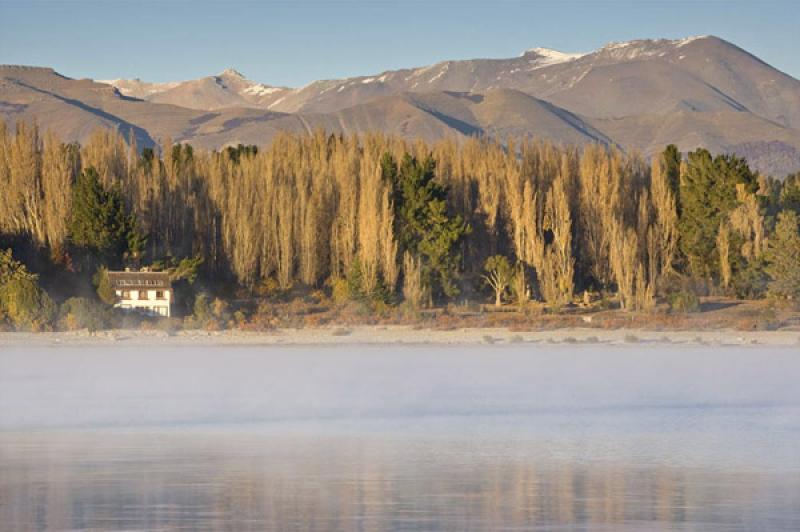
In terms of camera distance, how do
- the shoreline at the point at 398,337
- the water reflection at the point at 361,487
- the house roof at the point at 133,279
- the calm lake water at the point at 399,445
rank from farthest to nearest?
the house roof at the point at 133,279, the shoreline at the point at 398,337, the calm lake water at the point at 399,445, the water reflection at the point at 361,487

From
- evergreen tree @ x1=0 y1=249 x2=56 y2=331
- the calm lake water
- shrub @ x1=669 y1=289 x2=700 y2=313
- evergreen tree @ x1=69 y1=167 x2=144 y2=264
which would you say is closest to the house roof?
evergreen tree @ x1=69 y1=167 x2=144 y2=264

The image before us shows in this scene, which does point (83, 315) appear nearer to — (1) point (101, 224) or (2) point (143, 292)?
(2) point (143, 292)

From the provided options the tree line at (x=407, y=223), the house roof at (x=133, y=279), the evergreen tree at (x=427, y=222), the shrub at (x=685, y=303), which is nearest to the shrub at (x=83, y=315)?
the house roof at (x=133, y=279)

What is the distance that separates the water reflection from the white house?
762 inches

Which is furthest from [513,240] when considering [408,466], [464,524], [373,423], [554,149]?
[464,524]

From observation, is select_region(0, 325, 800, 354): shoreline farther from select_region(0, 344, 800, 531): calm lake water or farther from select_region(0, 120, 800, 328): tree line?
select_region(0, 344, 800, 531): calm lake water

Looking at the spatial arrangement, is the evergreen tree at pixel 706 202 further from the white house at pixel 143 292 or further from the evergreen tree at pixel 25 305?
the evergreen tree at pixel 25 305

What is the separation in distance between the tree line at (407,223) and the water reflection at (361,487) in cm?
2254

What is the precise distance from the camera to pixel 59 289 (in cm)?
3484

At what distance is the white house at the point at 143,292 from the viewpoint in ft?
110

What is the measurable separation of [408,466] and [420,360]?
42.8 ft

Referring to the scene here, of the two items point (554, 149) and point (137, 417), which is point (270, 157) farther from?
point (137, 417)

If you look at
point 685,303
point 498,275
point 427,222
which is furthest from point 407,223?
point 685,303

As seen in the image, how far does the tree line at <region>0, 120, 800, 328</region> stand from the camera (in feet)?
118
